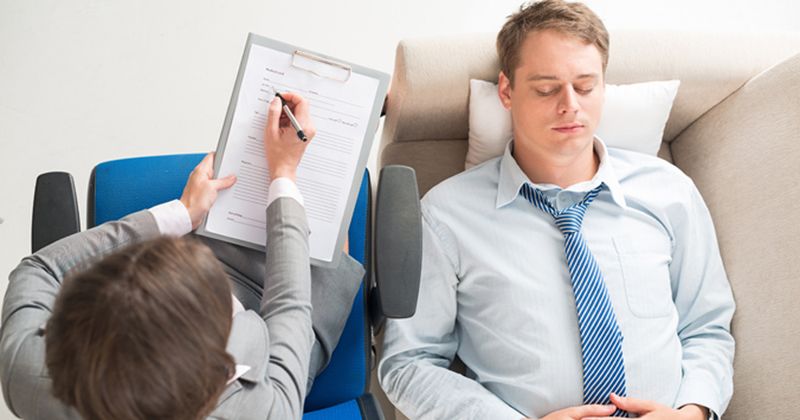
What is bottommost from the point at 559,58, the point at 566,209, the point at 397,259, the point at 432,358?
the point at 432,358

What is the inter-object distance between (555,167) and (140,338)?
1.05 metres

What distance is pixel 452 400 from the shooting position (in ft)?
4.69

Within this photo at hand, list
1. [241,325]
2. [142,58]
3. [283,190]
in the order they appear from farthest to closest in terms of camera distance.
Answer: [142,58], [283,190], [241,325]

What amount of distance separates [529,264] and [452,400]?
0.33 metres

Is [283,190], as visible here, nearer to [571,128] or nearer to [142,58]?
[571,128]

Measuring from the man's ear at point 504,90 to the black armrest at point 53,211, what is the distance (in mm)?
913

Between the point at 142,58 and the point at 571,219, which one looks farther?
the point at 142,58

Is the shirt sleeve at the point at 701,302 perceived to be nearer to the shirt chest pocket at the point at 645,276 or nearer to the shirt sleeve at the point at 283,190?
the shirt chest pocket at the point at 645,276

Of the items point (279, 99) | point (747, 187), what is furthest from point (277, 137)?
point (747, 187)

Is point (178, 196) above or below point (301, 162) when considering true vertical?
below

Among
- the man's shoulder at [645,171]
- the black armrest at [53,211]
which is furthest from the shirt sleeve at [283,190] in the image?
the man's shoulder at [645,171]

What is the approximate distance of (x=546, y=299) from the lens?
149cm

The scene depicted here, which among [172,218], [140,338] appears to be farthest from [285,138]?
[140,338]

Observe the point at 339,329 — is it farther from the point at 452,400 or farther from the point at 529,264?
the point at 529,264
